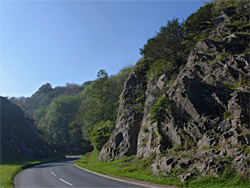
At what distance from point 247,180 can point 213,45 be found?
16390 mm

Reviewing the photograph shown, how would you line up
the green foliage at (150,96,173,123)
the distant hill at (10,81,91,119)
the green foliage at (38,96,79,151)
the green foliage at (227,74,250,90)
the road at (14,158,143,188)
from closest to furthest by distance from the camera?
the road at (14,158,143,188), the green foliage at (227,74,250,90), the green foliage at (150,96,173,123), the green foliage at (38,96,79,151), the distant hill at (10,81,91,119)

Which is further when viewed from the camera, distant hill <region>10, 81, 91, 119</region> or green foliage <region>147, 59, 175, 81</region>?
distant hill <region>10, 81, 91, 119</region>

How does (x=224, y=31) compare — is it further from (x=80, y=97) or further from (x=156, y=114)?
(x=80, y=97)

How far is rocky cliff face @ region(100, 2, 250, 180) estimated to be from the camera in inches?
505

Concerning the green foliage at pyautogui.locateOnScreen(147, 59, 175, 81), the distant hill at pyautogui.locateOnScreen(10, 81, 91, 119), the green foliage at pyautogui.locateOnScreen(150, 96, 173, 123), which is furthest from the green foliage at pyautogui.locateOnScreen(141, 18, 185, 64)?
the distant hill at pyautogui.locateOnScreen(10, 81, 91, 119)

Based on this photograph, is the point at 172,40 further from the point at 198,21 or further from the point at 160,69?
the point at 198,21

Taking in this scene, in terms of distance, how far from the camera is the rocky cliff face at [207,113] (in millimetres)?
12836

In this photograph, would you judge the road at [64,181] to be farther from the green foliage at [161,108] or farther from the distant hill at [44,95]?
the distant hill at [44,95]

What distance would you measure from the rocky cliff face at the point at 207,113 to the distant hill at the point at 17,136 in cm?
3039

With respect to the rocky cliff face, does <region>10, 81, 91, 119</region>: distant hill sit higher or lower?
higher

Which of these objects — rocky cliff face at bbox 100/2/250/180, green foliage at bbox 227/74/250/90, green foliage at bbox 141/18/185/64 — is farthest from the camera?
green foliage at bbox 141/18/185/64

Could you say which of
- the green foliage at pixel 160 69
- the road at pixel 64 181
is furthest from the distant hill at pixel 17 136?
the green foliage at pixel 160 69

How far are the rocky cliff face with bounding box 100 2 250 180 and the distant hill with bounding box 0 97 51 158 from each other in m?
30.4

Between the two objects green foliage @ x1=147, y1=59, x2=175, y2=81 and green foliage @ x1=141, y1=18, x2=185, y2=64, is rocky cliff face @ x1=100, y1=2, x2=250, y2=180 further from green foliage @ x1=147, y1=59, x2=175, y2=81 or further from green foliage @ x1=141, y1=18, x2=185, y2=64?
green foliage @ x1=141, y1=18, x2=185, y2=64
